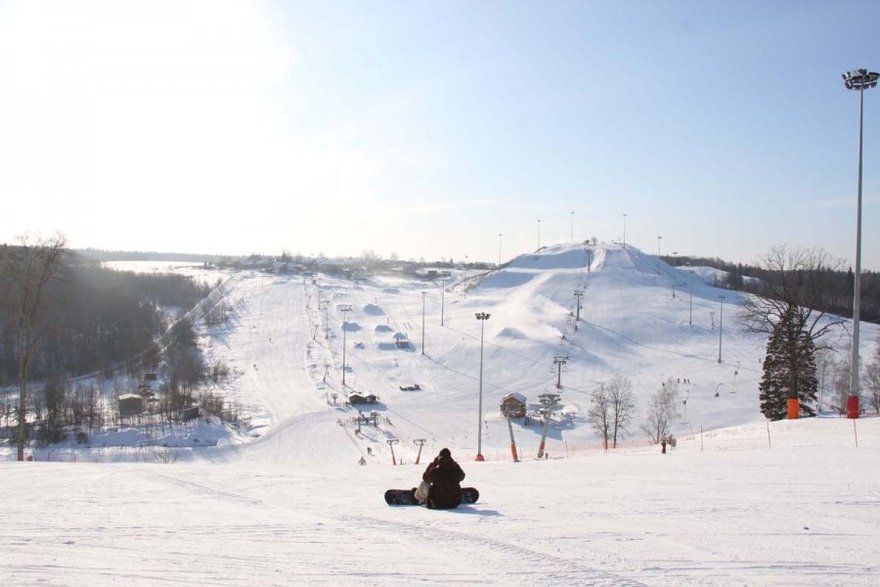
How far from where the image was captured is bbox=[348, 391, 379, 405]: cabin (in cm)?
5109

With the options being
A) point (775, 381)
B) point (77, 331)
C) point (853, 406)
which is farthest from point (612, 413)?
point (77, 331)

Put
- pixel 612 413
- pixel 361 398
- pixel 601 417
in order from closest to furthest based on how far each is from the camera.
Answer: pixel 601 417 → pixel 612 413 → pixel 361 398

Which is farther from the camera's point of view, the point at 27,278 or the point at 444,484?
the point at 27,278

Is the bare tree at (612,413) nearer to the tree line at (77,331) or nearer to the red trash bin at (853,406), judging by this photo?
the red trash bin at (853,406)

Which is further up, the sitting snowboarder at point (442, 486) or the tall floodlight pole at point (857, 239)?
the tall floodlight pole at point (857, 239)

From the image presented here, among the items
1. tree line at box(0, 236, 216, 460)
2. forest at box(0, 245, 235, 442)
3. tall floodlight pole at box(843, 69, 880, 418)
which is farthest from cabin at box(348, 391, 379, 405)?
tall floodlight pole at box(843, 69, 880, 418)

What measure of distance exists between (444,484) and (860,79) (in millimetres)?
18556

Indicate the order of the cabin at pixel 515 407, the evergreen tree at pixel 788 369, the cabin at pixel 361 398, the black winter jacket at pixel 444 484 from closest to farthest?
the black winter jacket at pixel 444 484 → the evergreen tree at pixel 788 369 → the cabin at pixel 515 407 → the cabin at pixel 361 398

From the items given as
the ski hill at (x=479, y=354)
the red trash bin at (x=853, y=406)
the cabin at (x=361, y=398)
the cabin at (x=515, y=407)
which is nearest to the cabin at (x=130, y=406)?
the ski hill at (x=479, y=354)

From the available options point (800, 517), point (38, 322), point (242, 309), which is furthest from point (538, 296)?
point (800, 517)

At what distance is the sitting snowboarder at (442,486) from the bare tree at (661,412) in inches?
1415

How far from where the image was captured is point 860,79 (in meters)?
18.1

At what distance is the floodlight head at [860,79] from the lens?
1784cm

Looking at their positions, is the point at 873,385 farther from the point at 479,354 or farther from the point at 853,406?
the point at 853,406
